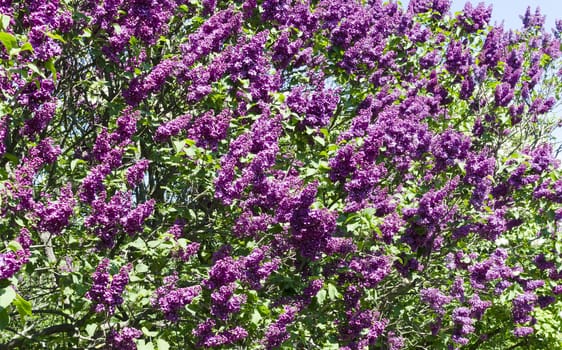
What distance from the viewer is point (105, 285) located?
4.37 metres

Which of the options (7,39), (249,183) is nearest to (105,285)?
(249,183)

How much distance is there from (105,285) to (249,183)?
146 cm

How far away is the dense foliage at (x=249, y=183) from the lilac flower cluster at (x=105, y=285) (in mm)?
14

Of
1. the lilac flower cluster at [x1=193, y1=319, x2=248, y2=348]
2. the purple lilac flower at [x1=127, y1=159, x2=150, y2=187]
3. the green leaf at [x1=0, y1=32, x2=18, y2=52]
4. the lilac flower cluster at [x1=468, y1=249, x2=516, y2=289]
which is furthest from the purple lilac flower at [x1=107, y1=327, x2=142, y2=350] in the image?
the lilac flower cluster at [x1=468, y1=249, x2=516, y2=289]

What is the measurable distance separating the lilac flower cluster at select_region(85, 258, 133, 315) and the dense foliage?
0.05 ft

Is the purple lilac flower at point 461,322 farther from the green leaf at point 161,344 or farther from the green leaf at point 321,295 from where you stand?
the green leaf at point 161,344

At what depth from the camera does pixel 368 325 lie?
6016 mm

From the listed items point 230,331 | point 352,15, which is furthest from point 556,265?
point 230,331

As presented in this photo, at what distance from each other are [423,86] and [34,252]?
5.79 m

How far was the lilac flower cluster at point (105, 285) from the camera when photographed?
Answer: 14.3 ft

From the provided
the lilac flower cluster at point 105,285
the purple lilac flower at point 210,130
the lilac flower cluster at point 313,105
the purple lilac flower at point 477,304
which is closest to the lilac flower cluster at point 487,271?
the purple lilac flower at point 477,304

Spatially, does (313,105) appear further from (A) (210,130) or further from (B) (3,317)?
(B) (3,317)

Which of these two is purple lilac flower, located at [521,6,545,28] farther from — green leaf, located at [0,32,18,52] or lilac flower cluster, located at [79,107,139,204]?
green leaf, located at [0,32,18,52]

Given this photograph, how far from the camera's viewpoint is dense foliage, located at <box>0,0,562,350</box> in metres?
4.70
